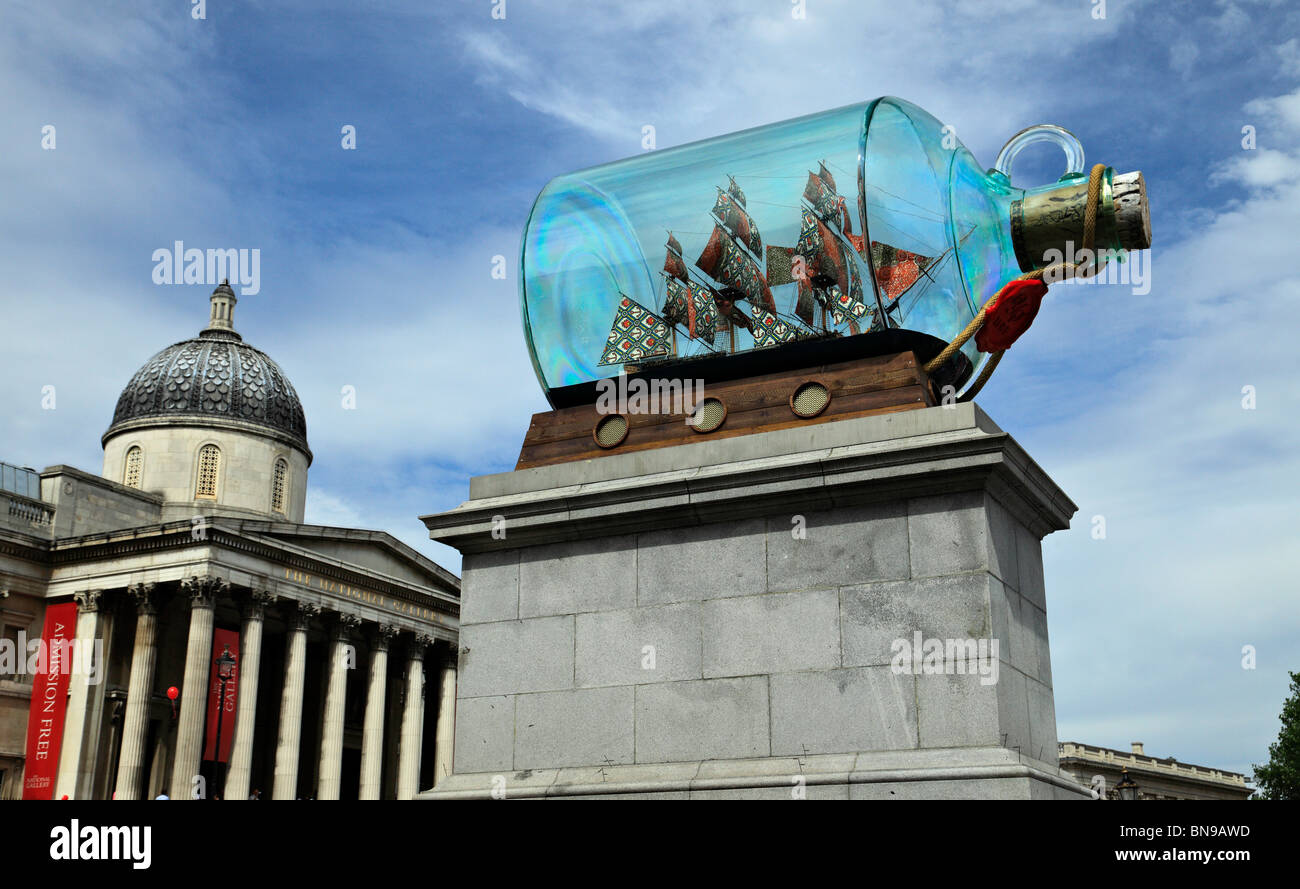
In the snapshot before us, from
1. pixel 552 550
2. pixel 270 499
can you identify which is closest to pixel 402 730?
pixel 270 499

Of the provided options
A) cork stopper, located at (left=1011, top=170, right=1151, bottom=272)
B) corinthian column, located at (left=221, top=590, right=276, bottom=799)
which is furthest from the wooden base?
corinthian column, located at (left=221, top=590, right=276, bottom=799)

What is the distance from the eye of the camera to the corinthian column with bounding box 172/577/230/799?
48.5 meters

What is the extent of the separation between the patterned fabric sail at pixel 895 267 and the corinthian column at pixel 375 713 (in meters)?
54.8

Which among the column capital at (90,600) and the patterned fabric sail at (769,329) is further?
the column capital at (90,600)

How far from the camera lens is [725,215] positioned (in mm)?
9203

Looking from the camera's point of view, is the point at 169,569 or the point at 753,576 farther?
the point at 169,569

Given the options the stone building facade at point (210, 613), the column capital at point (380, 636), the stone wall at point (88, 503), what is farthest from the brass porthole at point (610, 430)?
the column capital at point (380, 636)

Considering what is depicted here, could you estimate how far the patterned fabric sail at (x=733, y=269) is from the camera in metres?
9.10

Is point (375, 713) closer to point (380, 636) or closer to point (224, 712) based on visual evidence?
point (380, 636)

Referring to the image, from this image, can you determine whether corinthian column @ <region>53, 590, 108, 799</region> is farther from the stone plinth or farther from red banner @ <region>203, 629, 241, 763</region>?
the stone plinth

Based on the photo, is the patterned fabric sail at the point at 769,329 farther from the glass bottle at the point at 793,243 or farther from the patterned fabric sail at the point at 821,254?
the patterned fabric sail at the point at 821,254

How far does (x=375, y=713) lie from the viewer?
60312 mm
